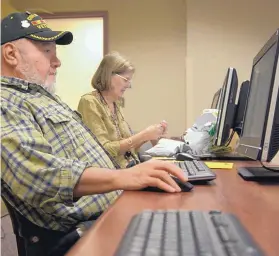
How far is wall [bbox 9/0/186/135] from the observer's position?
4.41 metres

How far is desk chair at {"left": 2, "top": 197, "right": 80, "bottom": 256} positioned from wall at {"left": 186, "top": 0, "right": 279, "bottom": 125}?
3.17 meters

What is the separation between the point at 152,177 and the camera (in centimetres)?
97

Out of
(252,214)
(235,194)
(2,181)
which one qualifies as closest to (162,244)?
(252,214)

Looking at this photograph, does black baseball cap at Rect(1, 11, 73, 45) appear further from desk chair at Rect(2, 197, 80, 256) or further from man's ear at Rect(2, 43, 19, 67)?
desk chair at Rect(2, 197, 80, 256)

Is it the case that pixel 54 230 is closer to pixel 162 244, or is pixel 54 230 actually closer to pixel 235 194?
pixel 235 194

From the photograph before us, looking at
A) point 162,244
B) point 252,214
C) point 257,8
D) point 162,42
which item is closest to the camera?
point 162,244

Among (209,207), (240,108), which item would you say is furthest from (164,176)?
(240,108)

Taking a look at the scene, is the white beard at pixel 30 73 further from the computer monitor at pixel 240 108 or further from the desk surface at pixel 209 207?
the computer monitor at pixel 240 108

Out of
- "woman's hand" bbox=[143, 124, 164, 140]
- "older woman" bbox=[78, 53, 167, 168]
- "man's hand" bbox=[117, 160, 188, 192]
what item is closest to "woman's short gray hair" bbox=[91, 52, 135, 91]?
"older woman" bbox=[78, 53, 167, 168]

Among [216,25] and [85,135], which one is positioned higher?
[216,25]

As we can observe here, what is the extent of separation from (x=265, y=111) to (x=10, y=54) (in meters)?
0.83

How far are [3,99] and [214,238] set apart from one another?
31.4 inches

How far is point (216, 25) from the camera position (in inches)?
162

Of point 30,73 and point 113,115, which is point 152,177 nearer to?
point 30,73
